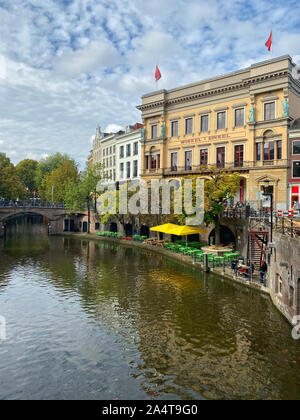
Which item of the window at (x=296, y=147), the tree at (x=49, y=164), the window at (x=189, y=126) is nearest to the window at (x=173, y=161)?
the window at (x=189, y=126)

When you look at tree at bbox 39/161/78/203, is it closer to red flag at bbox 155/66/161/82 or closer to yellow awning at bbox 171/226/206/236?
red flag at bbox 155/66/161/82

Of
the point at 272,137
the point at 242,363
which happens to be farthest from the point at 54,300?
the point at 272,137

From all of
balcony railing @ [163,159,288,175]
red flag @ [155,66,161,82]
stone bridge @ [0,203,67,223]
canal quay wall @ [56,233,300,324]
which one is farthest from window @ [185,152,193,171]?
stone bridge @ [0,203,67,223]

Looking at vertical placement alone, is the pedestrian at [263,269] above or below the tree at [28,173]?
below

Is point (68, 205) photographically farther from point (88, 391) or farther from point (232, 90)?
point (88, 391)

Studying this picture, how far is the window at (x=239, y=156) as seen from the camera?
40.8m

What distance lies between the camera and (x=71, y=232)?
58.7m

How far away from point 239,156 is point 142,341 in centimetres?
3299

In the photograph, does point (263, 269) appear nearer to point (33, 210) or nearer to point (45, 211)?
point (33, 210)

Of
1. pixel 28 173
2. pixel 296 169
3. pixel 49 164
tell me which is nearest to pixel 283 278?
pixel 296 169

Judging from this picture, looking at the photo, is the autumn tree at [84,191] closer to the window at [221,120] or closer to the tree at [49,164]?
the window at [221,120]

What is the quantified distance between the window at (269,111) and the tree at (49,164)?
198ft

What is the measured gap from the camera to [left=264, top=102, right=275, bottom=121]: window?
3775 centimetres

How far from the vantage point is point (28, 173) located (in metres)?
94.1
